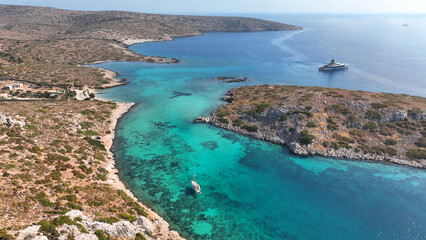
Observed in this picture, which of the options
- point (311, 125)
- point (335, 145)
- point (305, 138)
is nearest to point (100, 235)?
point (305, 138)

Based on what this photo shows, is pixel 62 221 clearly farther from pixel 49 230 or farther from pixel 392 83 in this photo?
pixel 392 83

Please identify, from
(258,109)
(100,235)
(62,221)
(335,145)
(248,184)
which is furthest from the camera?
(258,109)

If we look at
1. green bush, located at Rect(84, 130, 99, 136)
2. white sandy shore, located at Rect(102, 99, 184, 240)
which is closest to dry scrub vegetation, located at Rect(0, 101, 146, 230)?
green bush, located at Rect(84, 130, 99, 136)

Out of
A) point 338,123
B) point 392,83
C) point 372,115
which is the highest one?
point 392,83

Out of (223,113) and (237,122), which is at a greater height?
(223,113)

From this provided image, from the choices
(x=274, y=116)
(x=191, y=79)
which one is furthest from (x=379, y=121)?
(x=191, y=79)

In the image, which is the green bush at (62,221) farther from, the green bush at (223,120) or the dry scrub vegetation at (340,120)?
the green bush at (223,120)

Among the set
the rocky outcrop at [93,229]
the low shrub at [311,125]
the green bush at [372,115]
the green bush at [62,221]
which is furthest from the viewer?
the green bush at [372,115]

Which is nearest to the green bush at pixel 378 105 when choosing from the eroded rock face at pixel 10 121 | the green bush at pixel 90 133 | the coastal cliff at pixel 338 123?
the coastal cliff at pixel 338 123
